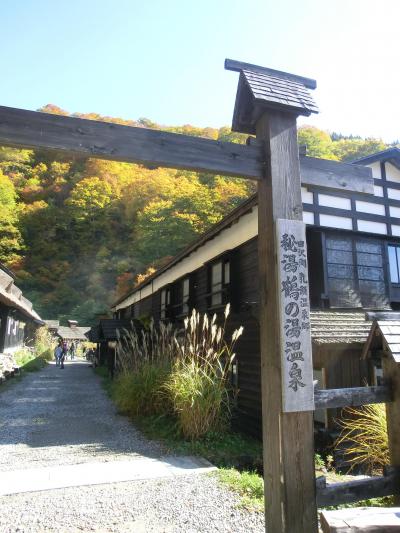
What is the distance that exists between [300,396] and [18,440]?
581cm

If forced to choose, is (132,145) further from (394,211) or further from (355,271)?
(394,211)

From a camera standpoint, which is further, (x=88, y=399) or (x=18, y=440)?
(x=88, y=399)

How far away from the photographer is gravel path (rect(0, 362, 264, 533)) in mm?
3439

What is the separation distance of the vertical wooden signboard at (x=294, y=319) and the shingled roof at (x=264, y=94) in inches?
39.5

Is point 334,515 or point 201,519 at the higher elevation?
point 334,515

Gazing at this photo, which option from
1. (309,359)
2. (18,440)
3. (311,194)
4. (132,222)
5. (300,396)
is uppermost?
(132,222)

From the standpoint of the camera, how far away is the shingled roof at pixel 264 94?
3186 millimetres

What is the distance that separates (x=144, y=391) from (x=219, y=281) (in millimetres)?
3263

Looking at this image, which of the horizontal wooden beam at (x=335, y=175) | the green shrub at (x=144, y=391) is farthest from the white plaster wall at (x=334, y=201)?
the green shrub at (x=144, y=391)

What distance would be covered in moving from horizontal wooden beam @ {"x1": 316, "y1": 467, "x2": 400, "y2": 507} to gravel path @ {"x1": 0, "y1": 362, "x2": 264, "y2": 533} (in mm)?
1015

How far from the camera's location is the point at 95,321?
4134 cm

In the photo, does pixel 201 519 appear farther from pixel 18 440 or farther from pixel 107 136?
pixel 18 440

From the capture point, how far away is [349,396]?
117 inches

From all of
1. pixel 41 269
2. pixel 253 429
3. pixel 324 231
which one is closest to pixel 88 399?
pixel 253 429
